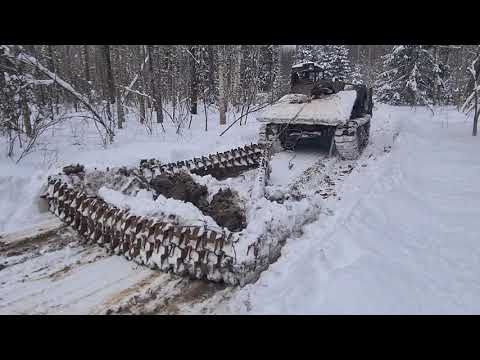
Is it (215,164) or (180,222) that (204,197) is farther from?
(215,164)

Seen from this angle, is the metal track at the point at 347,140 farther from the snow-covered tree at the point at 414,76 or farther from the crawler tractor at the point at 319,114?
the snow-covered tree at the point at 414,76

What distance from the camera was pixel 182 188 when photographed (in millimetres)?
4824

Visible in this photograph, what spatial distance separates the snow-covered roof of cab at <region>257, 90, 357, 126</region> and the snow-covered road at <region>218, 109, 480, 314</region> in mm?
1870

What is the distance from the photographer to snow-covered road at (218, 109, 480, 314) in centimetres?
276

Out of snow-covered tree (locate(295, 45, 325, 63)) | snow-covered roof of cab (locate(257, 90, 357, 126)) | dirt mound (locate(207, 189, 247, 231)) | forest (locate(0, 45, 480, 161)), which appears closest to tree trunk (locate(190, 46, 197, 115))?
forest (locate(0, 45, 480, 161))

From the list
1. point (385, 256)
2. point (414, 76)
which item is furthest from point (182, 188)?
point (414, 76)

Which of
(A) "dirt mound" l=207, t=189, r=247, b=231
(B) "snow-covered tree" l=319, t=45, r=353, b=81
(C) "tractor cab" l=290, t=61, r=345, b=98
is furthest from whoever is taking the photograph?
(B) "snow-covered tree" l=319, t=45, r=353, b=81

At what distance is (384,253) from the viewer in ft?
11.8

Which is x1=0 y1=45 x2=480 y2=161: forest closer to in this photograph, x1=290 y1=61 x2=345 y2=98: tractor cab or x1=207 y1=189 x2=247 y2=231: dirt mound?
x1=290 y1=61 x2=345 y2=98: tractor cab

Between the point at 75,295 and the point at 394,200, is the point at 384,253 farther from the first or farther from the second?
the point at 75,295

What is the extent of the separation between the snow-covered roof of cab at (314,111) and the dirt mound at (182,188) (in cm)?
339

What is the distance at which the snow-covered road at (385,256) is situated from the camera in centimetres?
276

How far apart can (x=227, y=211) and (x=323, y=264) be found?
4.63 ft
